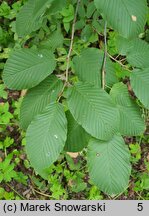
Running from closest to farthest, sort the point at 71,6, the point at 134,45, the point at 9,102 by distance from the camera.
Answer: the point at 134,45 → the point at 71,6 → the point at 9,102

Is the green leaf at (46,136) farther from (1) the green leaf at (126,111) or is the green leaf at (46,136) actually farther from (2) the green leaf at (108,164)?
(1) the green leaf at (126,111)

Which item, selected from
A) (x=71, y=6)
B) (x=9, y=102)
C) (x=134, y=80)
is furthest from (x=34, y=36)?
(x=134, y=80)

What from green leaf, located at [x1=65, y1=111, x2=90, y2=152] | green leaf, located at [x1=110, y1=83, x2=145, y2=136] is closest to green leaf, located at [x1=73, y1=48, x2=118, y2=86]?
green leaf, located at [x1=110, y1=83, x2=145, y2=136]

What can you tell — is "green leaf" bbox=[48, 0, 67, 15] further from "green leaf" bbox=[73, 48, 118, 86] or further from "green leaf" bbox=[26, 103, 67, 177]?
"green leaf" bbox=[26, 103, 67, 177]

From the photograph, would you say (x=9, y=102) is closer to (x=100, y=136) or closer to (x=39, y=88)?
(x=39, y=88)

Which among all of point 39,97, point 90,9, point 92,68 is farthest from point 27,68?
point 90,9

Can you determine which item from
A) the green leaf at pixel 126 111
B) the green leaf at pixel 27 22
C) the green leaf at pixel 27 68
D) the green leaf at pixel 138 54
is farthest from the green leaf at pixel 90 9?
the green leaf at pixel 126 111
